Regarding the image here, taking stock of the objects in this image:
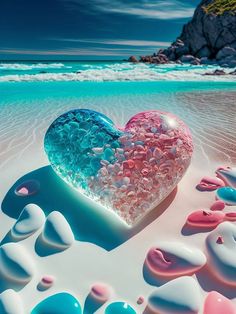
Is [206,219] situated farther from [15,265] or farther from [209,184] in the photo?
[15,265]

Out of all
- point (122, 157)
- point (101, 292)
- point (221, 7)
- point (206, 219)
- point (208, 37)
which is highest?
point (221, 7)

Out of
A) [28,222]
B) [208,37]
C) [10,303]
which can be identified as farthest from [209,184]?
[208,37]

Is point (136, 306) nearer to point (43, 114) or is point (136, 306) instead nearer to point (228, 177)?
point (228, 177)

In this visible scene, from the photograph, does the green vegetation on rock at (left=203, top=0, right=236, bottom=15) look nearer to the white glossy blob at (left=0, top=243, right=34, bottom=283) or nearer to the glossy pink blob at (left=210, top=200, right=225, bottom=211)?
the glossy pink blob at (left=210, top=200, right=225, bottom=211)

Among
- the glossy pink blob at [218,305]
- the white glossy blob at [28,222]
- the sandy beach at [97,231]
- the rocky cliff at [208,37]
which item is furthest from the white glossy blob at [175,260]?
the rocky cliff at [208,37]

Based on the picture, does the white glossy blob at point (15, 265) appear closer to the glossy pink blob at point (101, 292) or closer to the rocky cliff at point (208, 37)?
the glossy pink blob at point (101, 292)

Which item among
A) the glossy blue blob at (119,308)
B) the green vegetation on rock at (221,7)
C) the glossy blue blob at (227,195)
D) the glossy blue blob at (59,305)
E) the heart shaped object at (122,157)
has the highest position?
the green vegetation on rock at (221,7)
